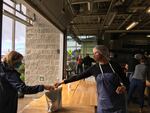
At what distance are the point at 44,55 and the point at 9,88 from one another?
18.3 ft

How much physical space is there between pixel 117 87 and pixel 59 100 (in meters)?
0.78

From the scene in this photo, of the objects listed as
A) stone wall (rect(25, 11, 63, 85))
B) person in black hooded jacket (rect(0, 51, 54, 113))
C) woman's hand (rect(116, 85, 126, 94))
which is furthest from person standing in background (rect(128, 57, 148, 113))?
person in black hooded jacket (rect(0, 51, 54, 113))

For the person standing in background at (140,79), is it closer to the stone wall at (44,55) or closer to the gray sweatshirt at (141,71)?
the gray sweatshirt at (141,71)

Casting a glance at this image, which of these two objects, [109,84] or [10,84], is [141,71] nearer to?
[109,84]

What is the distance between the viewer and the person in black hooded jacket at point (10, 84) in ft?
7.67

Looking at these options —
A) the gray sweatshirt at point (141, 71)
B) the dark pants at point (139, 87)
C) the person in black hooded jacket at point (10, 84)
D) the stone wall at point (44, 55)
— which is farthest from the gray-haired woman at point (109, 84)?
the stone wall at point (44, 55)

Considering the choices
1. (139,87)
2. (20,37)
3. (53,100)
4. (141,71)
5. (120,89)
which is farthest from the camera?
(20,37)

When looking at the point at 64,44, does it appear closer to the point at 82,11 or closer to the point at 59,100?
the point at 82,11

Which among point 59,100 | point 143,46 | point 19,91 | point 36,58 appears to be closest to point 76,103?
point 59,100

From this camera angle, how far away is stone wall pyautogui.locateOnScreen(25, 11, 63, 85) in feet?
26.0

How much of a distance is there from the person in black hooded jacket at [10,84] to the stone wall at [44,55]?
5.20 m

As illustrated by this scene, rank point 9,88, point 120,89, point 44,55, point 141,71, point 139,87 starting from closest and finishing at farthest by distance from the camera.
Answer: point 9,88 → point 120,89 → point 141,71 → point 139,87 → point 44,55

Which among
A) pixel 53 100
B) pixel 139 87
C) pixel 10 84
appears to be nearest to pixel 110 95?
pixel 53 100

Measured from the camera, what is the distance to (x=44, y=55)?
313 inches
